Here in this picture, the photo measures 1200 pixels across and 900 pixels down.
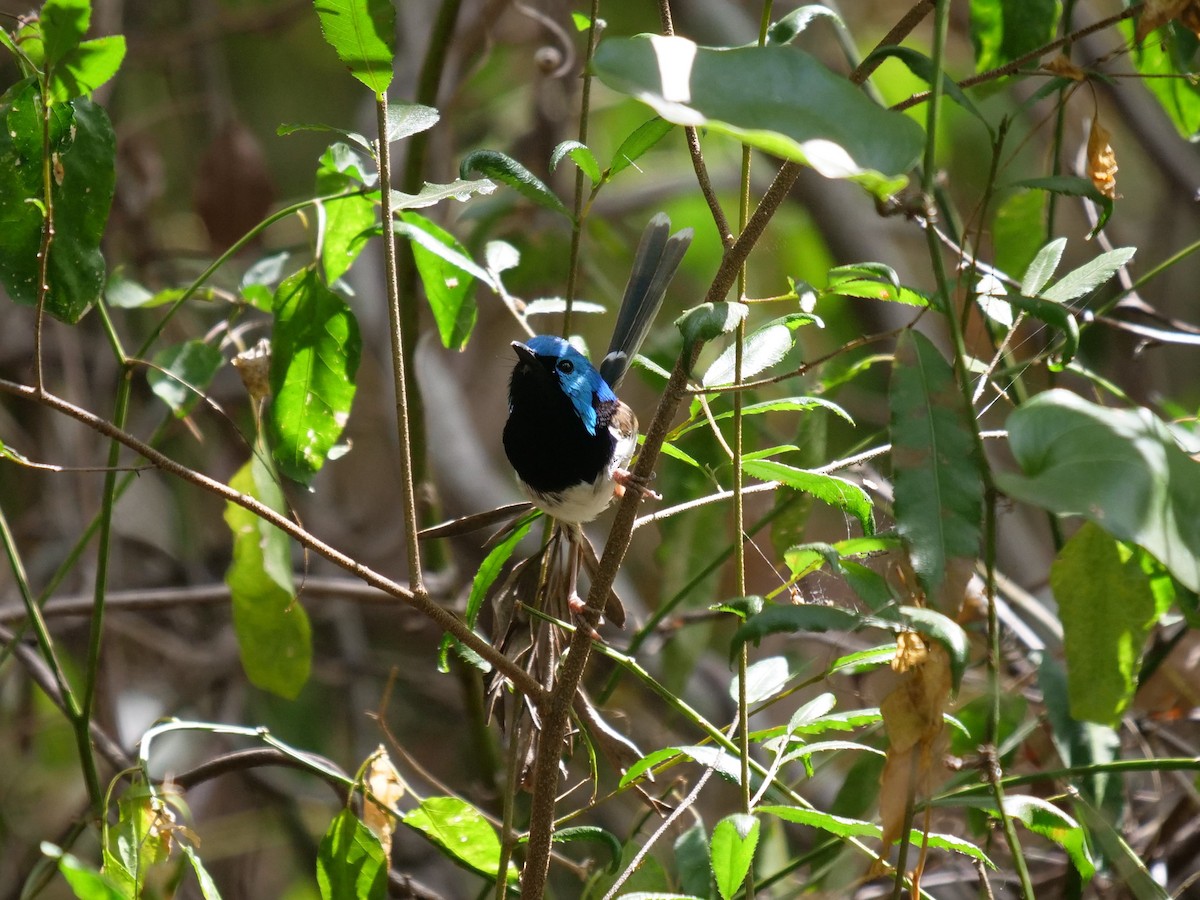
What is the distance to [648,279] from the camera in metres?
2.20

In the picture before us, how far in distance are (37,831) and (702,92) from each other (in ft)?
13.0

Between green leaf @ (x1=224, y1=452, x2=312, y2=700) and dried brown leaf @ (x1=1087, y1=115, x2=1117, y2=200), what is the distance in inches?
49.3

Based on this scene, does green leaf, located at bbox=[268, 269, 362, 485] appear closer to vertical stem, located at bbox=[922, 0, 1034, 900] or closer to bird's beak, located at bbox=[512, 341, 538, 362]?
bird's beak, located at bbox=[512, 341, 538, 362]

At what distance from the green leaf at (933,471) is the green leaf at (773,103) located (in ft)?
0.85

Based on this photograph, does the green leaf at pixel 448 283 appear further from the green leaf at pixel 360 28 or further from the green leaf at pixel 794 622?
the green leaf at pixel 794 622

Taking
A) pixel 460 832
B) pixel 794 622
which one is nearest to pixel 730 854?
A: pixel 794 622

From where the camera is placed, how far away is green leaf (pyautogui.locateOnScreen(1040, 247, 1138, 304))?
132 centimetres

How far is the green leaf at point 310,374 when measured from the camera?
63.7 inches

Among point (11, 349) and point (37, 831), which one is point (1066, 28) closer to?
point (11, 349)

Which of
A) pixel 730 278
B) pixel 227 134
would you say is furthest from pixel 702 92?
pixel 227 134

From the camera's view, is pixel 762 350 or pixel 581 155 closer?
pixel 581 155

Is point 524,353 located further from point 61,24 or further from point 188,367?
point 61,24

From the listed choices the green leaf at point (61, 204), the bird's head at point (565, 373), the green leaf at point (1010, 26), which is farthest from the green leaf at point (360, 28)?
the bird's head at point (565, 373)

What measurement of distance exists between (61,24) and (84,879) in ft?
2.77
